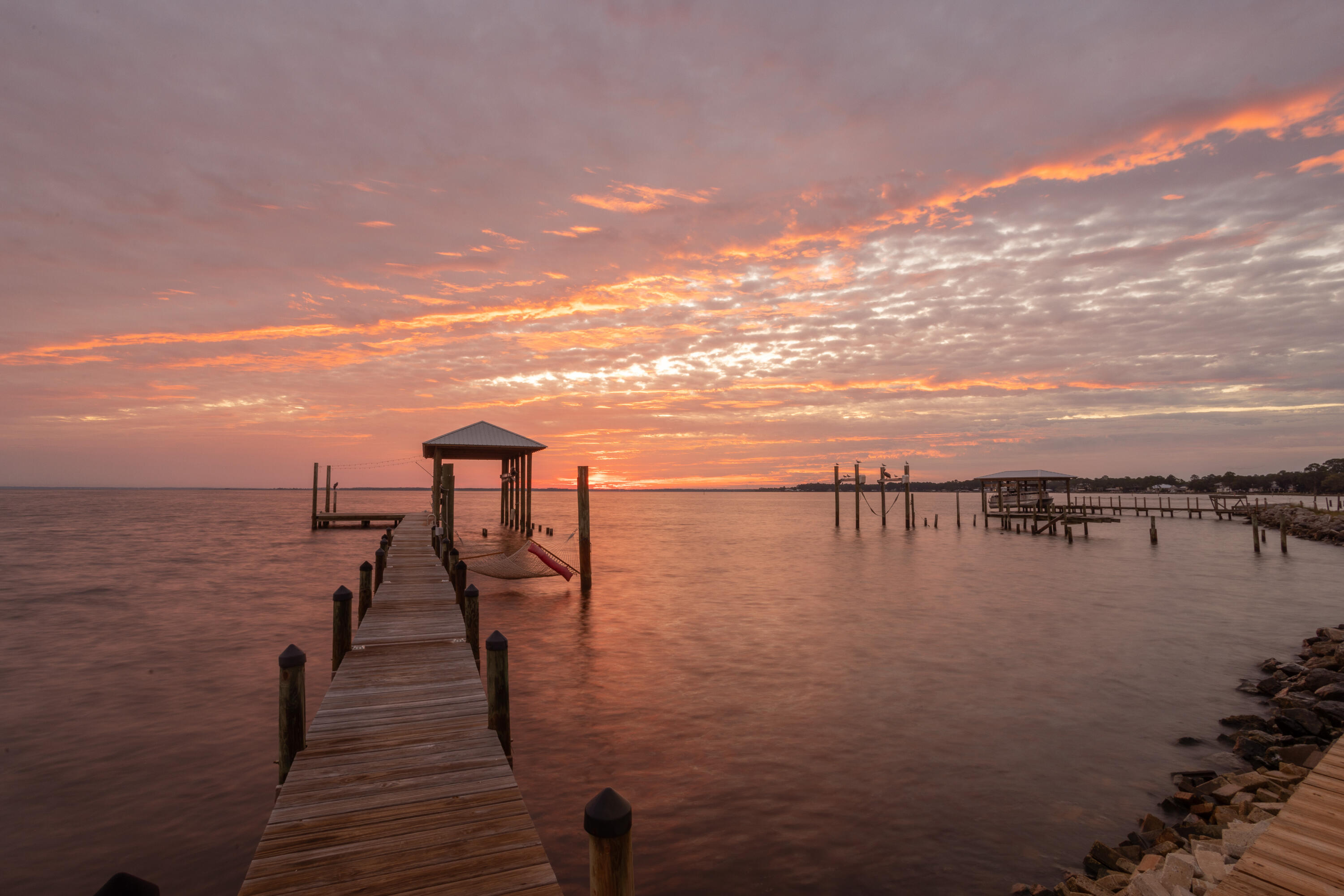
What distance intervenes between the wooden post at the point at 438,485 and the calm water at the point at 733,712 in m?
2.31

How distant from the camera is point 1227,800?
729cm

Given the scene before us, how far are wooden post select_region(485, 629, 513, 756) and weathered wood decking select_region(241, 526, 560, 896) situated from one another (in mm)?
214

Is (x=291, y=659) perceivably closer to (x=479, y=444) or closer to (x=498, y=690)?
(x=498, y=690)

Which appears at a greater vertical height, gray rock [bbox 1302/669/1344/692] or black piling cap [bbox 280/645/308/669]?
black piling cap [bbox 280/645/308/669]

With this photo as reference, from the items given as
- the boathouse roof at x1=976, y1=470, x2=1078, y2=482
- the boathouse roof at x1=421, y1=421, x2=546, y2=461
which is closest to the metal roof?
the boathouse roof at x1=976, y1=470, x2=1078, y2=482

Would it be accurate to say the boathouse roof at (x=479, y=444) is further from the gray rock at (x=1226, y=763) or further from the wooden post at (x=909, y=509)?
the wooden post at (x=909, y=509)

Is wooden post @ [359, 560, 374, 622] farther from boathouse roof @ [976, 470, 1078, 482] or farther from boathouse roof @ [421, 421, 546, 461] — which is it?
boathouse roof @ [976, 470, 1078, 482]

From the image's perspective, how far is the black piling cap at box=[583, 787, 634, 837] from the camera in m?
2.98

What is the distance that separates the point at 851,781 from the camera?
8477 mm

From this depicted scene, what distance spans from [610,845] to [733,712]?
337 inches

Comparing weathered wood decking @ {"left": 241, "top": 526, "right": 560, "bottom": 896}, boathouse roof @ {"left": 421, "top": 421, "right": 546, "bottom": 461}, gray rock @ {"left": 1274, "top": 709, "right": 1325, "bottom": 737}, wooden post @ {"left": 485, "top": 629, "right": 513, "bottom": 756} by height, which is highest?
boathouse roof @ {"left": 421, "top": 421, "right": 546, "bottom": 461}

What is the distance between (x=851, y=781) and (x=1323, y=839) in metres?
4.59

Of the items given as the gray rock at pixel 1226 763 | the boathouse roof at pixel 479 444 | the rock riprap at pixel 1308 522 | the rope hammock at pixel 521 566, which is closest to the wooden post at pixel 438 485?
the boathouse roof at pixel 479 444

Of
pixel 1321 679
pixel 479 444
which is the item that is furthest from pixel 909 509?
pixel 1321 679
